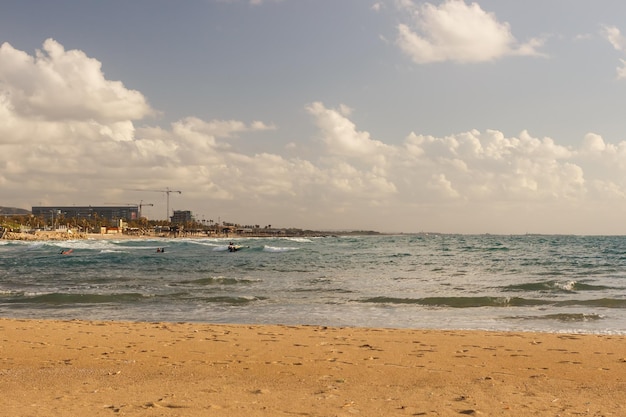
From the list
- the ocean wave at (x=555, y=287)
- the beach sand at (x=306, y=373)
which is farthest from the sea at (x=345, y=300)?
the beach sand at (x=306, y=373)

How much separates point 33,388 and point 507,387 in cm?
691

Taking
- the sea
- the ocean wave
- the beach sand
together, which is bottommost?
the sea

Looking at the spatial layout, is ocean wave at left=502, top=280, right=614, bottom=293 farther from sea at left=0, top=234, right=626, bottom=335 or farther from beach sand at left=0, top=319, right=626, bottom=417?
beach sand at left=0, top=319, right=626, bottom=417

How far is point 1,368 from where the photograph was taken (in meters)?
9.28

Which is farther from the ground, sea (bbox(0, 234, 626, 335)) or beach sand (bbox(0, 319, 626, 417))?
beach sand (bbox(0, 319, 626, 417))

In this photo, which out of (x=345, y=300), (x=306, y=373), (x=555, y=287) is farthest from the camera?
(x=555, y=287)

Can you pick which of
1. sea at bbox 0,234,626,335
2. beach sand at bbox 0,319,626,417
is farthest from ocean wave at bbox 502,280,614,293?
beach sand at bbox 0,319,626,417

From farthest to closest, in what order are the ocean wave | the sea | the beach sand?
the ocean wave < the sea < the beach sand

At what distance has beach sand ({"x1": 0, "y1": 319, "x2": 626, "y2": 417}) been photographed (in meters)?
6.98

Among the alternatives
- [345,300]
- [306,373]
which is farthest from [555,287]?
[306,373]

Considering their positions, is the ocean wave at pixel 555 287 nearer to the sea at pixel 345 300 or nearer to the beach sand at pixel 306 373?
the sea at pixel 345 300

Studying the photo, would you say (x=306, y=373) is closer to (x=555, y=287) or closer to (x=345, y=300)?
(x=345, y=300)

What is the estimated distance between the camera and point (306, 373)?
9.05 metres

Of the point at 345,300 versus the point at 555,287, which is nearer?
the point at 345,300
